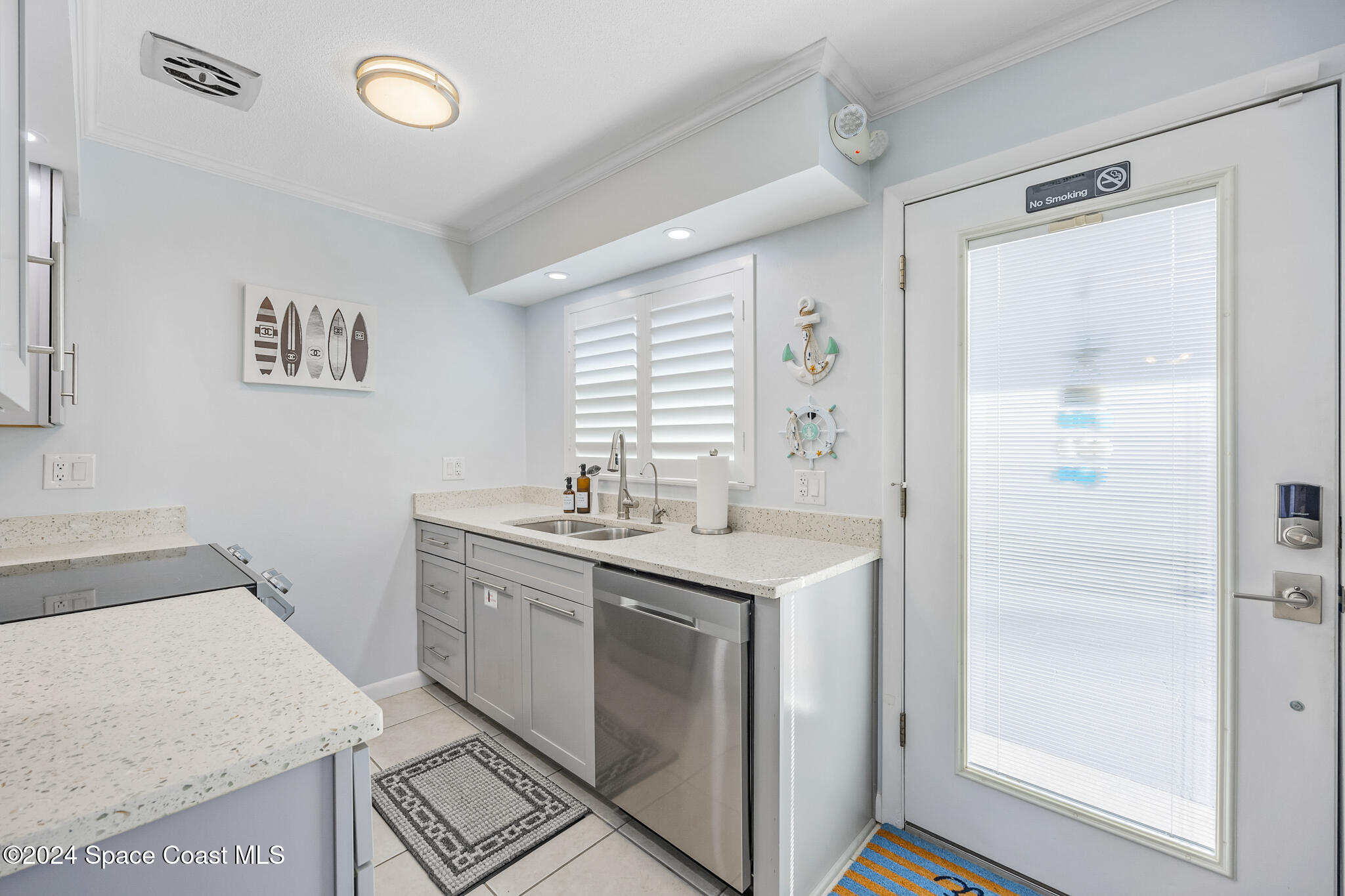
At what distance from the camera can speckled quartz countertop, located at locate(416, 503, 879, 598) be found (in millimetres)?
1575

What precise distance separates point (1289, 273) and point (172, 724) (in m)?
2.26

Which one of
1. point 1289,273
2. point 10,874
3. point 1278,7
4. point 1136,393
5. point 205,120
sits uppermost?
point 205,120

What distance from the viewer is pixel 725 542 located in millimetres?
2104

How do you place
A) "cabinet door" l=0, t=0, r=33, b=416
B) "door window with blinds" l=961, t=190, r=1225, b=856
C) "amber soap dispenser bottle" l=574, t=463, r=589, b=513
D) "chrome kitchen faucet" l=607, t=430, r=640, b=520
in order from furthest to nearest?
"amber soap dispenser bottle" l=574, t=463, r=589, b=513 < "chrome kitchen faucet" l=607, t=430, r=640, b=520 < "door window with blinds" l=961, t=190, r=1225, b=856 < "cabinet door" l=0, t=0, r=33, b=416

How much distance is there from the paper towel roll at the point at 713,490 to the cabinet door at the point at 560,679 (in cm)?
59

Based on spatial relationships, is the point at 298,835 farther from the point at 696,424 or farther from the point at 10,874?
the point at 696,424

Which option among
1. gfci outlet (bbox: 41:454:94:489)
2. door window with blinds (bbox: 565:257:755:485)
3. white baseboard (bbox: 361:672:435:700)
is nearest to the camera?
gfci outlet (bbox: 41:454:94:489)

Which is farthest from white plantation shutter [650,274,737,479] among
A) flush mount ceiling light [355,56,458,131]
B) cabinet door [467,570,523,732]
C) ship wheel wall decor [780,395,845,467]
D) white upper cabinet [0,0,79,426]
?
white upper cabinet [0,0,79,426]

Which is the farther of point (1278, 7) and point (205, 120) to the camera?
point (205, 120)

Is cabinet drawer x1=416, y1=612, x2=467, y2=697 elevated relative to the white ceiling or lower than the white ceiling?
lower

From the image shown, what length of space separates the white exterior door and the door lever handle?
0.02 m

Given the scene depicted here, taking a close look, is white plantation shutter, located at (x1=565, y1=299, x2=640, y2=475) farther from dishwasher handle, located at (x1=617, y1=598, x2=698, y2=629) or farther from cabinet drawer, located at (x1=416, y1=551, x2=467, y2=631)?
dishwasher handle, located at (x1=617, y1=598, x2=698, y2=629)

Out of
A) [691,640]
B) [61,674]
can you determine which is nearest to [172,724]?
[61,674]

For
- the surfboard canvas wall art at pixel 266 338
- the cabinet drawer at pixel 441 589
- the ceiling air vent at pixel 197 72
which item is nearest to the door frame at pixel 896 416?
the cabinet drawer at pixel 441 589
